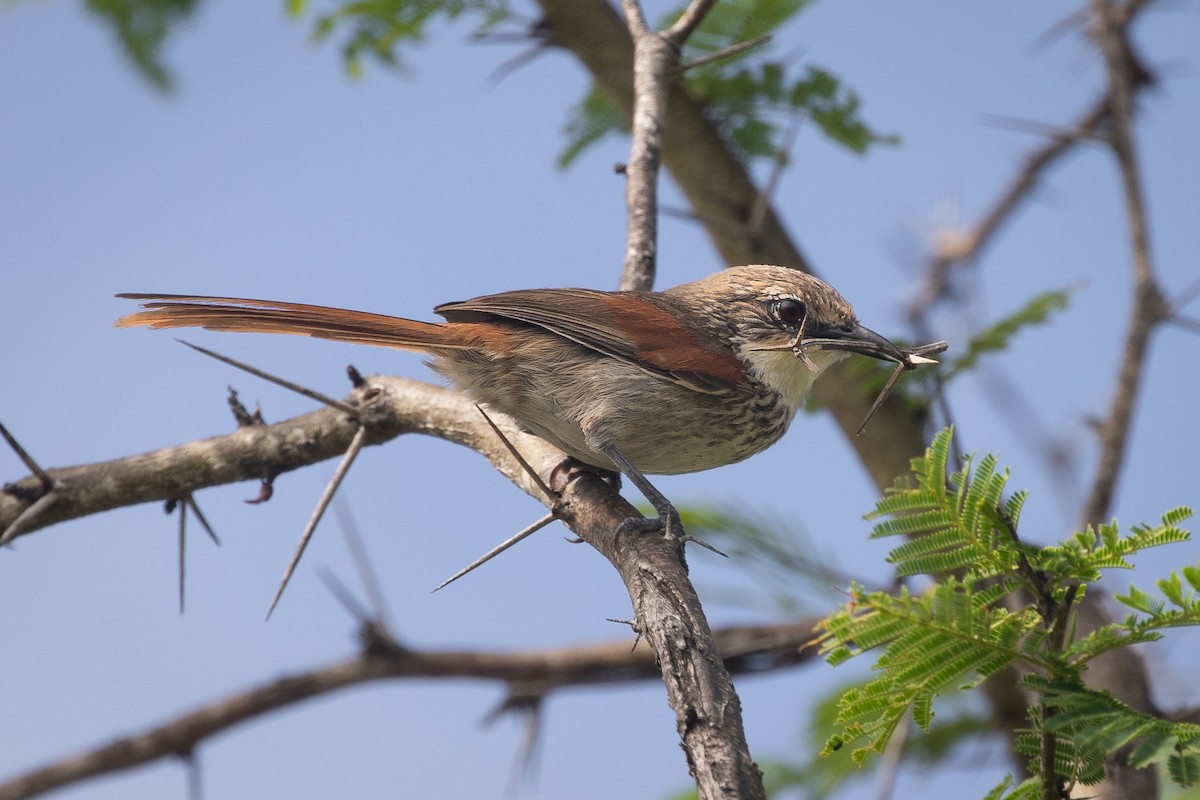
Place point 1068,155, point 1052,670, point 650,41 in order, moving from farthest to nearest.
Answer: point 1068,155
point 650,41
point 1052,670

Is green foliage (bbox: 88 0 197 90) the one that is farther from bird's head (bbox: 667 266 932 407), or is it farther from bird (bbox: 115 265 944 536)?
Result: bird's head (bbox: 667 266 932 407)

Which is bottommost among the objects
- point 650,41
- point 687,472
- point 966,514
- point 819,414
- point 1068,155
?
point 966,514

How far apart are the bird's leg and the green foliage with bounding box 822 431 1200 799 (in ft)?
3.18

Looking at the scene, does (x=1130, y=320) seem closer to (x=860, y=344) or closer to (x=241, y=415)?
(x=860, y=344)

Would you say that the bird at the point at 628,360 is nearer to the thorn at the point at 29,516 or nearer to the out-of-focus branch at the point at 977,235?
the thorn at the point at 29,516

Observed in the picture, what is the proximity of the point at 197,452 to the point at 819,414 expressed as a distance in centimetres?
317

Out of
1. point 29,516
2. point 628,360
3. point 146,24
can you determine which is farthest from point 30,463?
point 146,24

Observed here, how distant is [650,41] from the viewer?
4.81 meters

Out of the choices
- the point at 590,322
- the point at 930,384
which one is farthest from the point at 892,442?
the point at 590,322

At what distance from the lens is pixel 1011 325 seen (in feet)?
16.4

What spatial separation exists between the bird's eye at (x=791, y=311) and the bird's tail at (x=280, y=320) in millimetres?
1350

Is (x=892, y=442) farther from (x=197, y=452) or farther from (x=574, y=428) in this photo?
(x=197, y=452)

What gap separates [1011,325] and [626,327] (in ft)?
6.39

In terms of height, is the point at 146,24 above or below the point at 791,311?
above
